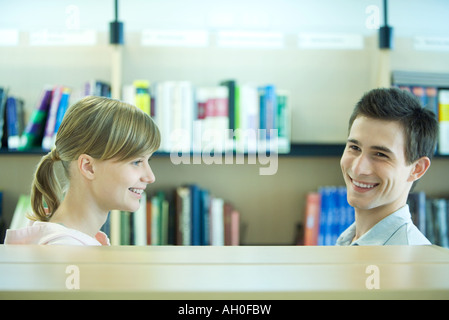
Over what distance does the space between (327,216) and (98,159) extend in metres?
1.54

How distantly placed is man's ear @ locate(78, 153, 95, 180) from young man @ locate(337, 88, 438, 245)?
0.60 m

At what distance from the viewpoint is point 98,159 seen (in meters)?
1.17

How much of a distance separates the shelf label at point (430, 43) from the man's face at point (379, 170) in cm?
178

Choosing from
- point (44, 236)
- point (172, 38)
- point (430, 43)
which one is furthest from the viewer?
point (430, 43)

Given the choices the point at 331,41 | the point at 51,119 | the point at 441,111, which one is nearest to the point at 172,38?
the point at 51,119

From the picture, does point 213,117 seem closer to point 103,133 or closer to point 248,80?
point 248,80

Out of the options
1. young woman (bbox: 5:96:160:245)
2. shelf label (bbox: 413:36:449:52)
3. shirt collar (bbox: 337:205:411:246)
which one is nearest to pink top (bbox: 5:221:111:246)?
young woman (bbox: 5:96:160:245)

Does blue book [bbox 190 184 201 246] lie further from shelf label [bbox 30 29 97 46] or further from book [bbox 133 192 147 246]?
shelf label [bbox 30 29 97 46]

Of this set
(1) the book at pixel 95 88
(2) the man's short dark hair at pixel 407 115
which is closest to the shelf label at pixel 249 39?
(1) the book at pixel 95 88

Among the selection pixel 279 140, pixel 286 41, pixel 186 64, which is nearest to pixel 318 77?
pixel 286 41

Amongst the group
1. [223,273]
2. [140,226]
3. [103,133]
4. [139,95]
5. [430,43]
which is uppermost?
[430,43]

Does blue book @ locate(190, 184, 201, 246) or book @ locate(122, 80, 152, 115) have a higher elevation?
book @ locate(122, 80, 152, 115)

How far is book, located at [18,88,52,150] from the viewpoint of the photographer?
7.80 feet

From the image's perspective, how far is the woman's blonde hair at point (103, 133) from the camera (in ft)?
3.79
